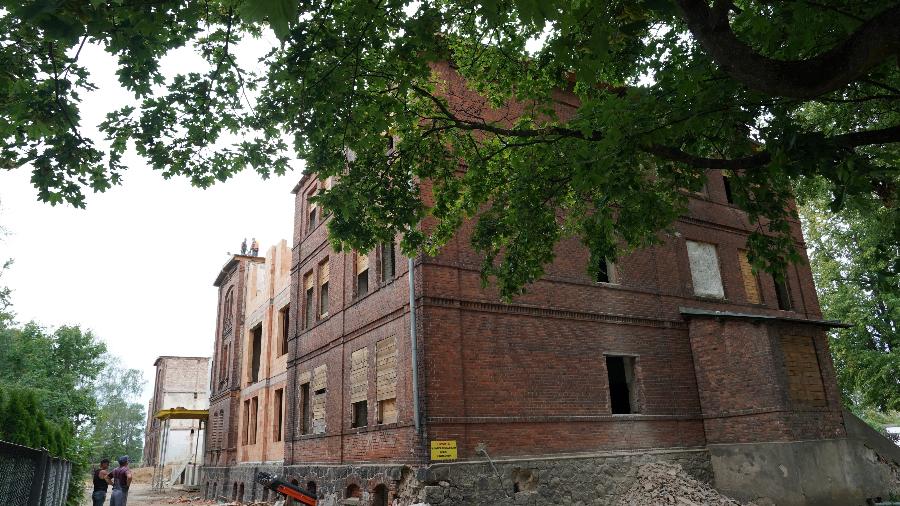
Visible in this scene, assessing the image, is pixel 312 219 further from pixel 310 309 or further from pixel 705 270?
pixel 705 270

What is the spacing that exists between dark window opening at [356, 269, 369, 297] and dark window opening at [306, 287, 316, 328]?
3273mm

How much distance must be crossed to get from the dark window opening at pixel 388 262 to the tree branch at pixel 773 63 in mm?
10878

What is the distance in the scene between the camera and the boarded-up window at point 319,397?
57.4 feet

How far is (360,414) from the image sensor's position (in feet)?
51.4

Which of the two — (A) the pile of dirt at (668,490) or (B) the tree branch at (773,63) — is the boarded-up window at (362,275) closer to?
(A) the pile of dirt at (668,490)

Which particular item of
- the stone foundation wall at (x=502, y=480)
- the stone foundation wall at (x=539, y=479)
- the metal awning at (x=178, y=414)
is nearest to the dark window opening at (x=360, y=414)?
the stone foundation wall at (x=502, y=480)

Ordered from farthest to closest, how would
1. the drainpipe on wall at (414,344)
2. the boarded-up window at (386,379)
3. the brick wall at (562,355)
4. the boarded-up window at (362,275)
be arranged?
the boarded-up window at (362,275) → the boarded-up window at (386,379) → the brick wall at (562,355) → the drainpipe on wall at (414,344)

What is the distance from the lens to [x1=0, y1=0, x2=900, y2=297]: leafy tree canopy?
5.55m

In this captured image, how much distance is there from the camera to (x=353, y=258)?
1706cm

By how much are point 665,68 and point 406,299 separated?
7.59 m

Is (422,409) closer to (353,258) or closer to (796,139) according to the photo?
(353,258)

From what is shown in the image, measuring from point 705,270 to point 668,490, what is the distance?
7.22 metres

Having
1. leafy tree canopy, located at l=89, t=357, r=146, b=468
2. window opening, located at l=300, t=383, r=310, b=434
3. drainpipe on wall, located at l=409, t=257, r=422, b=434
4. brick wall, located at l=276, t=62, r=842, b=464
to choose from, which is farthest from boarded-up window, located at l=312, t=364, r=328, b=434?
leafy tree canopy, located at l=89, t=357, r=146, b=468

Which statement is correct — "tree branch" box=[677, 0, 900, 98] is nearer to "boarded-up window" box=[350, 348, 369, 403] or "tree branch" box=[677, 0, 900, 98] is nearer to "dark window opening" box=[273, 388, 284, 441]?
"boarded-up window" box=[350, 348, 369, 403]
